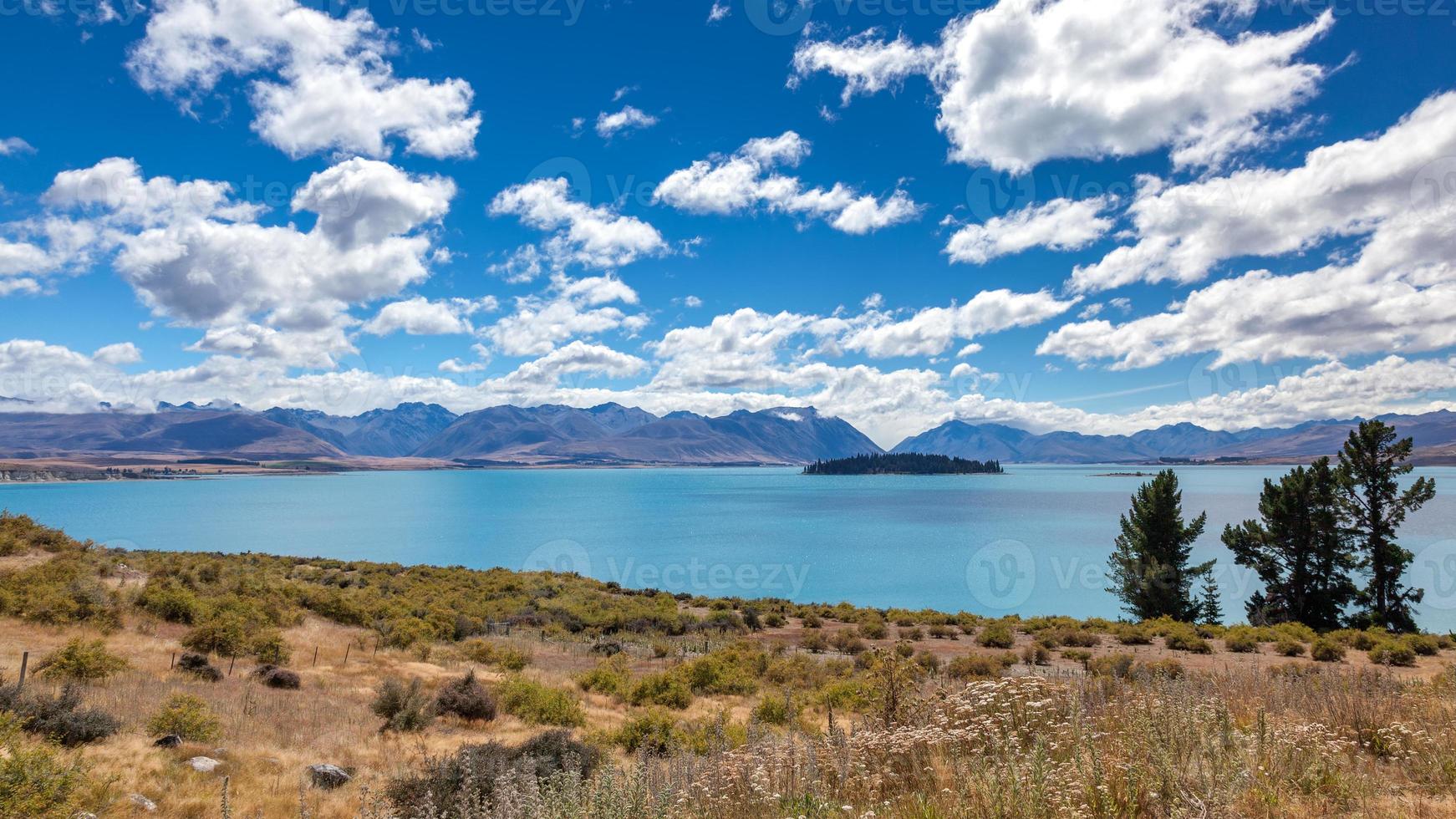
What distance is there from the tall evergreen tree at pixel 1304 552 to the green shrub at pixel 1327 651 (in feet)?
47.3

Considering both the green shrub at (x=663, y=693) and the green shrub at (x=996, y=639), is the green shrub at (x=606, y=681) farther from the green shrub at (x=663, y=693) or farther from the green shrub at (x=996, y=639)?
the green shrub at (x=996, y=639)

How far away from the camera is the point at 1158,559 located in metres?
36.7

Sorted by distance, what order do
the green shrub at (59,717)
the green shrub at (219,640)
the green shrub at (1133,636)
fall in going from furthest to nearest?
the green shrub at (1133,636) → the green shrub at (219,640) → the green shrub at (59,717)

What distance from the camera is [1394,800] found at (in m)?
4.80

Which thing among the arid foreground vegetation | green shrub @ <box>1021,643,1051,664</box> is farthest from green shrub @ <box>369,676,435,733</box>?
green shrub @ <box>1021,643,1051,664</box>

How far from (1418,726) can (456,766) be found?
10.8 meters

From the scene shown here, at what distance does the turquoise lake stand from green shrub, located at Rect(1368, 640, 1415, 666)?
2566cm

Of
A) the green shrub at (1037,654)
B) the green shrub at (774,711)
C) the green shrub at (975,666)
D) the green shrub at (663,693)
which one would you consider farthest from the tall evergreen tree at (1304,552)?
the green shrub at (663,693)

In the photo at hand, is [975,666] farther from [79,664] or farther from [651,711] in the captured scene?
[79,664]

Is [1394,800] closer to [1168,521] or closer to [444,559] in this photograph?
[1168,521]

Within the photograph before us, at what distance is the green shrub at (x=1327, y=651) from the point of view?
67.6ft

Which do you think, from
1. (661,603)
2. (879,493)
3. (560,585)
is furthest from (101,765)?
(879,493)

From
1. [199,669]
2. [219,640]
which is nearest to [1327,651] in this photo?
[199,669]

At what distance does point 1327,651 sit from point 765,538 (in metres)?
70.0
